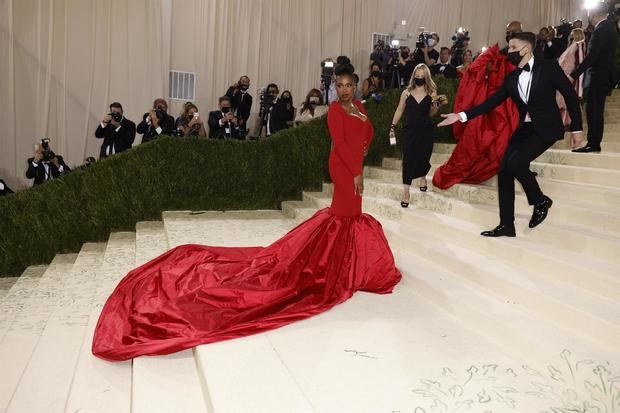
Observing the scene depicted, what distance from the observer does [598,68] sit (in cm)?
477

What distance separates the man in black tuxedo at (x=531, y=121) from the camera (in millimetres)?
3344

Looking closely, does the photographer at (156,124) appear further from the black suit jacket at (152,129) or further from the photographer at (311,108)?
the photographer at (311,108)

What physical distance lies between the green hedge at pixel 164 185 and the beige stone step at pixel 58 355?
1594 millimetres

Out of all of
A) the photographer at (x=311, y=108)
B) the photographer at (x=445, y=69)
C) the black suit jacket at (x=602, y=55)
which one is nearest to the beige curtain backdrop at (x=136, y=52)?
the photographer at (x=311, y=108)

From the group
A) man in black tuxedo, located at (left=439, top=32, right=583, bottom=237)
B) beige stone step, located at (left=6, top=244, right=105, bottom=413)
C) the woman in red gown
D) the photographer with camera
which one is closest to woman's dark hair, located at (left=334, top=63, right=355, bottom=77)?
the woman in red gown

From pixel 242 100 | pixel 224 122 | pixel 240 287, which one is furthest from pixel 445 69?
pixel 240 287

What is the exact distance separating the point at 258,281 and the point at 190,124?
430 cm

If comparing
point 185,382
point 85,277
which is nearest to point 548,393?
point 185,382

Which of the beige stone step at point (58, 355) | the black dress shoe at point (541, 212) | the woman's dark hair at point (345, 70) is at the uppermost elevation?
the woman's dark hair at point (345, 70)

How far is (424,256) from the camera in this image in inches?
149

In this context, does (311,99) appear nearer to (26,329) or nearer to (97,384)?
(26,329)

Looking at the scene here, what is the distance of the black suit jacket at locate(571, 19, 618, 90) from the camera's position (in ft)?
15.3

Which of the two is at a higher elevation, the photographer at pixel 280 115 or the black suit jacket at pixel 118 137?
the photographer at pixel 280 115

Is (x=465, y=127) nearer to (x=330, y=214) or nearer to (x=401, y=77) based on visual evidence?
(x=330, y=214)
